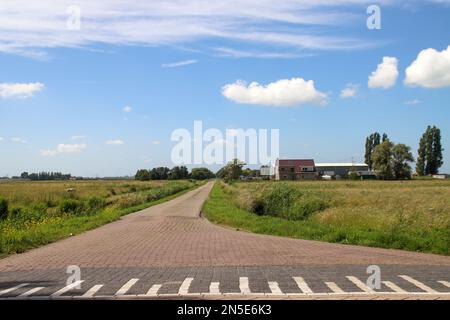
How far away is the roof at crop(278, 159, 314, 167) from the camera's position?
133m

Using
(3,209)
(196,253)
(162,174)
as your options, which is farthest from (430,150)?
(196,253)

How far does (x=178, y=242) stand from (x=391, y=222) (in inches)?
296

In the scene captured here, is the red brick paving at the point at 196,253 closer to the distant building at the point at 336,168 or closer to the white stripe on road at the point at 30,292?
the white stripe on road at the point at 30,292

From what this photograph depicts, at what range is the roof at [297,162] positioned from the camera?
5246 inches

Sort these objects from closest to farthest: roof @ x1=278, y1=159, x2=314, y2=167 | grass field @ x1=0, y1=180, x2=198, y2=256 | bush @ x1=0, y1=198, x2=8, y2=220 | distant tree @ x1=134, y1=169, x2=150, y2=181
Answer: grass field @ x1=0, y1=180, x2=198, y2=256, bush @ x1=0, y1=198, x2=8, y2=220, roof @ x1=278, y1=159, x2=314, y2=167, distant tree @ x1=134, y1=169, x2=150, y2=181

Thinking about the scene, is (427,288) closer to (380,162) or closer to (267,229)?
(267,229)

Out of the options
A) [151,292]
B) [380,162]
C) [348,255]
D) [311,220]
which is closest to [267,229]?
[311,220]

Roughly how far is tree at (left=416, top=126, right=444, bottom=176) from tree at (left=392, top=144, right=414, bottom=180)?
8.15 metres

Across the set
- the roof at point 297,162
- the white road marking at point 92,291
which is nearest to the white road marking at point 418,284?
the white road marking at point 92,291

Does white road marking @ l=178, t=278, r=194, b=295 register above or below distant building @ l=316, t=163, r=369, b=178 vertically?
below

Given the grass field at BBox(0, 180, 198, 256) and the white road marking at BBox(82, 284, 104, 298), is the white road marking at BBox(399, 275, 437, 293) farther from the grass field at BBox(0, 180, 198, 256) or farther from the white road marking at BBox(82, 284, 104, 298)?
the grass field at BBox(0, 180, 198, 256)

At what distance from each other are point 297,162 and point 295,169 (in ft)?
9.62

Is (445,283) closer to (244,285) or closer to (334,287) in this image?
(334,287)

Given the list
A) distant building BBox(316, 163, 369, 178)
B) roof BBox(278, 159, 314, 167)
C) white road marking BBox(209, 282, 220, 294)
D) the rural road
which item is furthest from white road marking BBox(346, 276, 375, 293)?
distant building BBox(316, 163, 369, 178)
